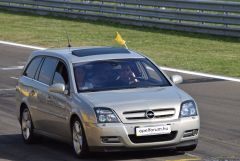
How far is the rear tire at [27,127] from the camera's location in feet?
43.5

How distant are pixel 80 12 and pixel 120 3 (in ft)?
10.2

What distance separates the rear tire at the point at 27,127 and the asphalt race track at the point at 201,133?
0.11 m

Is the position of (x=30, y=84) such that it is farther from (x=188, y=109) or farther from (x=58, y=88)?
(x=188, y=109)

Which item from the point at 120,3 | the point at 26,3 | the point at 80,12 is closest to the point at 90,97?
the point at 120,3

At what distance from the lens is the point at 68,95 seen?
38.8ft

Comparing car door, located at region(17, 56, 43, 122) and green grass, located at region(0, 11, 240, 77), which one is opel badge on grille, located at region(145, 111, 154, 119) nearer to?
car door, located at region(17, 56, 43, 122)

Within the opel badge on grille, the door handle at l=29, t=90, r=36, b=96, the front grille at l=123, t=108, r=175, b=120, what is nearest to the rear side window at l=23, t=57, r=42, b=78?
the door handle at l=29, t=90, r=36, b=96

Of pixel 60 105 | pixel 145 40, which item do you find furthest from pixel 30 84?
pixel 145 40

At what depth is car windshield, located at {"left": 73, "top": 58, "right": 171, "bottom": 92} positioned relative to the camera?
39.1 feet

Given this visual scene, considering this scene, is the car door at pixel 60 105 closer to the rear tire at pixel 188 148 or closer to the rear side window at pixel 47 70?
the rear side window at pixel 47 70

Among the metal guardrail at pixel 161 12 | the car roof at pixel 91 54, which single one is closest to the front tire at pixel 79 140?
the car roof at pixel 91 54

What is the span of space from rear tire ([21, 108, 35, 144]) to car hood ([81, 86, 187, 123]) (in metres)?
1.92

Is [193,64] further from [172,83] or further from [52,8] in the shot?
[52,8]

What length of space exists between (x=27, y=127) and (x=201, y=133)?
2.72 metres
